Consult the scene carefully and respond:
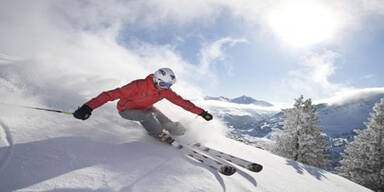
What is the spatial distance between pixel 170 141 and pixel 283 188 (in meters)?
2.51

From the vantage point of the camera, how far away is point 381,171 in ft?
48.5

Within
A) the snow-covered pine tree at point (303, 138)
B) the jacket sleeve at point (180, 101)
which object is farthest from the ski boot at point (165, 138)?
the snow-covered pine tree at point (303, 138)

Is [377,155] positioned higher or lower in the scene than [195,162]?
higher

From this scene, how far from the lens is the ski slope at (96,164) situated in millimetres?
2453

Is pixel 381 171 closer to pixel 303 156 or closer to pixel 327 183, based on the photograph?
pixel 303 156

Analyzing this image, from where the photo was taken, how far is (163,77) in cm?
488

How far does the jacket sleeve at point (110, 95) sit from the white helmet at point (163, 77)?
529 mm

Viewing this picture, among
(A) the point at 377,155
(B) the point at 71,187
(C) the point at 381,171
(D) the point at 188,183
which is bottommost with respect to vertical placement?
(B) the point at 71,187

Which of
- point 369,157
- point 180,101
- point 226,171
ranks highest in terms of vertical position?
point 369,157

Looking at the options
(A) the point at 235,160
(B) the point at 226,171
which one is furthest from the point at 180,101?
(B) the point at 226,171

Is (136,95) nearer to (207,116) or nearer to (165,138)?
(165,138)

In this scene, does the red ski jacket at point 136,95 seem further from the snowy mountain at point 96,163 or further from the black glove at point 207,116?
the black glove at point 207,116

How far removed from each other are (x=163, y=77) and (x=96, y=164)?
2469mm

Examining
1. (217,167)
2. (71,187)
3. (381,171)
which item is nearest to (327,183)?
(217,167)
